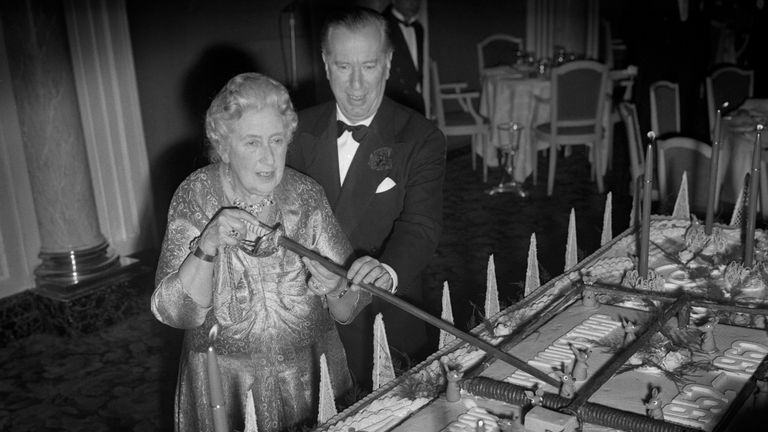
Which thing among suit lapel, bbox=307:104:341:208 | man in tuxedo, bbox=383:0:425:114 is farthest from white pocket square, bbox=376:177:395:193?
man in tuxedo, bbox=383:0:425:114

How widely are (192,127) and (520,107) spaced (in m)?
3.19

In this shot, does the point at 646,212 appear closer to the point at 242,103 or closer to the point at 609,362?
the point at 609,362

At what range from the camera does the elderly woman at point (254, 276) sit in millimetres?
1722

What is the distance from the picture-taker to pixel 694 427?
4.82ft

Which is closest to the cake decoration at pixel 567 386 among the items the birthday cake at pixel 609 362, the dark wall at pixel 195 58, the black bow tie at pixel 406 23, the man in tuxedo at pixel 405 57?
the birthday cake at pixel 609 362

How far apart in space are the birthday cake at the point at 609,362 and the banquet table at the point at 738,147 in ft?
8.28

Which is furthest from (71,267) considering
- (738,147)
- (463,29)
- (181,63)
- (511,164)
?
(463,29)

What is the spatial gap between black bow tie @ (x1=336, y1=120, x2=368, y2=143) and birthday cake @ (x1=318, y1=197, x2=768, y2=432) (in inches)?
22.5

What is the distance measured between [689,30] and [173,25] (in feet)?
14.4

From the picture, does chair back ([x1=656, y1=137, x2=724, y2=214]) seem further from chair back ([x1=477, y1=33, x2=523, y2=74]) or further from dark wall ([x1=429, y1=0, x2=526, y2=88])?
chair back ([x1=477, y1=33, x2=523, y2=74])

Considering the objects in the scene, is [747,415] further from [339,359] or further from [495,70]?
[495,70]

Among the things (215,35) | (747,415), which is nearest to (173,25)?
(215,35)

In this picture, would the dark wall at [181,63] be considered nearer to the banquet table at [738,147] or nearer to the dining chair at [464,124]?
the dining chair at [464,124]

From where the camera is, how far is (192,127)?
5801mm
